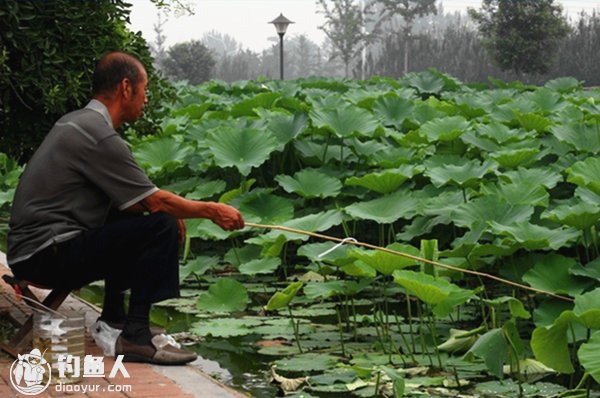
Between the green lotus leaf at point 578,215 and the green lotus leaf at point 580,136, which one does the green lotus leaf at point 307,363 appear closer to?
the green lotus leaf at point 578,215

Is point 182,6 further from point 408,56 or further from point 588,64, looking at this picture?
point 408,56

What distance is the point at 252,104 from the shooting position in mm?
8898

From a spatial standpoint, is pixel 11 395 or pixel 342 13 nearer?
pixel 11 395

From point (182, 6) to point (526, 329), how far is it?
220cm

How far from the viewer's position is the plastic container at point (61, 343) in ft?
10.7

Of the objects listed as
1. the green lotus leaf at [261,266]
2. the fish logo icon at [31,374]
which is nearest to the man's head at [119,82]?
the fish logo icon at [31,374]

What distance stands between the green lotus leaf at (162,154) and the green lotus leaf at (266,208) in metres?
1.44

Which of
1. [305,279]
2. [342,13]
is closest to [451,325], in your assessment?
[305,279]

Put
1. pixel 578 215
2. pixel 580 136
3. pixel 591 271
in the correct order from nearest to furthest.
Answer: pixel 591 271 → pixel 578 215 → pixel 580 136

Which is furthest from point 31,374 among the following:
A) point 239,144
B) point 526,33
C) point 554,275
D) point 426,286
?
point 526,33

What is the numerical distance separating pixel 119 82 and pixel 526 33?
21277 millimetres

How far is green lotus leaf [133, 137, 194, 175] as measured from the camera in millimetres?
7285

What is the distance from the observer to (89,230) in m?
3.61

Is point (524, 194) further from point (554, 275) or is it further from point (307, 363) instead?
point (307, 363)
